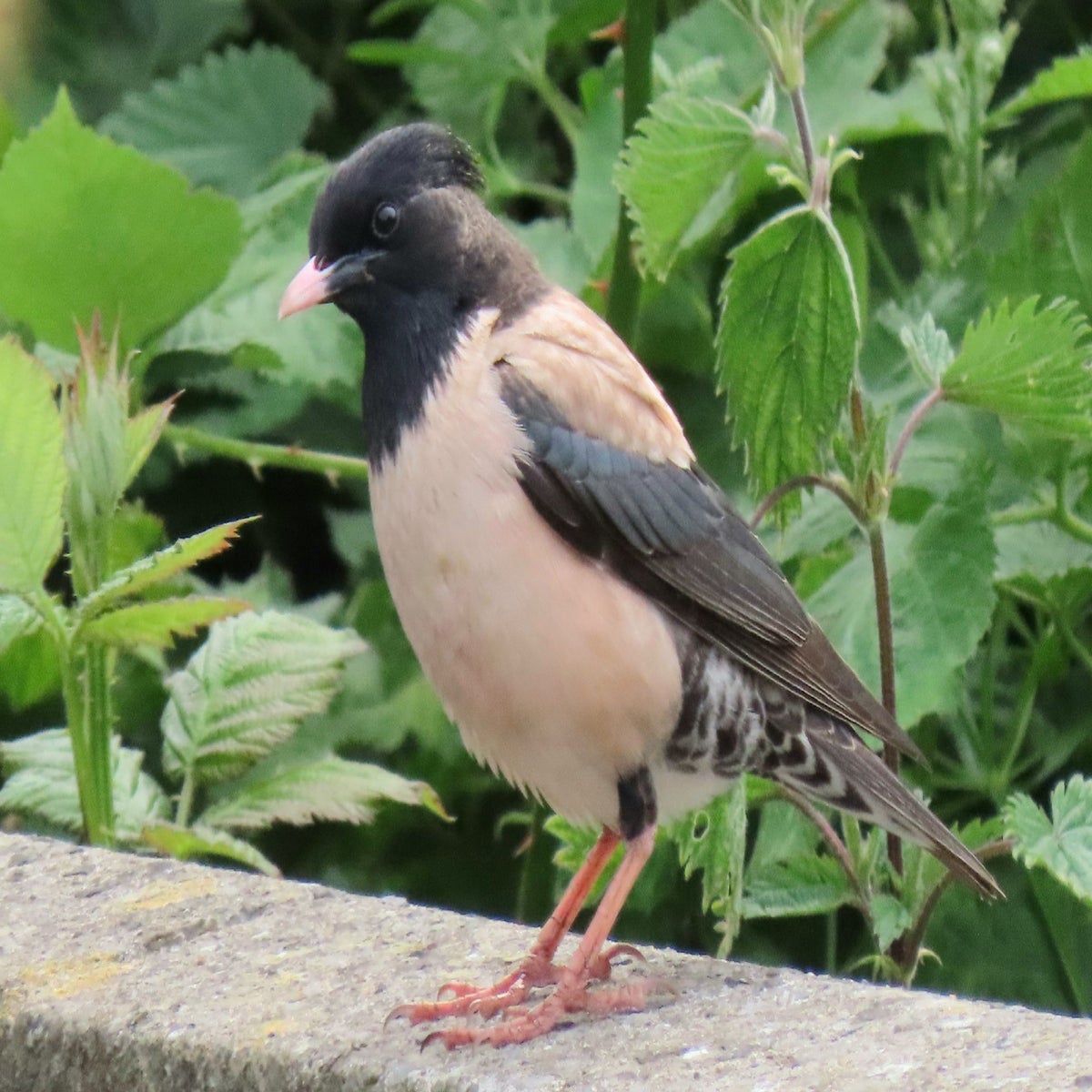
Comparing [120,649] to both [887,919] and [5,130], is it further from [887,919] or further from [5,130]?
[5,130]

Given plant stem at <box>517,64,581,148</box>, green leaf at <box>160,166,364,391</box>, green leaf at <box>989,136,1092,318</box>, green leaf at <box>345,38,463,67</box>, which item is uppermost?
green leaf at <box>345,38,463,67</box>

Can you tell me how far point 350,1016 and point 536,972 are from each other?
0.95 feet

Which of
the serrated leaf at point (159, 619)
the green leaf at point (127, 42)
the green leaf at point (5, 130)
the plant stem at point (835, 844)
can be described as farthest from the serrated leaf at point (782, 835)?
the green leaf at point (127, 42)

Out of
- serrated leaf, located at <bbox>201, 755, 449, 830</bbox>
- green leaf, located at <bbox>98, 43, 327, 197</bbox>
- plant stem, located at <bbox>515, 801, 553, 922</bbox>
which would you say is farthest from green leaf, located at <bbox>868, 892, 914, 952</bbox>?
green leaf, located at <bbox>98, 43, 327, 197</bbox>

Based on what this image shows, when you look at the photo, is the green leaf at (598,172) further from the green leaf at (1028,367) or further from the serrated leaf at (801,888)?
the serrated leaf at (801,888)

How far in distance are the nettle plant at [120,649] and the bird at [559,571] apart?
295mm

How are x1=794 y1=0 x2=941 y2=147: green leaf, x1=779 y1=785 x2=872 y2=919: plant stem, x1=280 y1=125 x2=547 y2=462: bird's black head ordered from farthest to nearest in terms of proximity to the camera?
x1=794 y1=0 x2=941 y2=147: green leaf < x1=779 y1=785 x2=872 y2=919: plant stem < x1=280 y1=125 x2=547 y2=462: bird's black head

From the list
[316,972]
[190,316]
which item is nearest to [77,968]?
[316,972]

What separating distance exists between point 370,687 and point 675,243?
135 cm

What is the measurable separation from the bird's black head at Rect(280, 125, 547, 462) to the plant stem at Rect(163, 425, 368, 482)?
61cm

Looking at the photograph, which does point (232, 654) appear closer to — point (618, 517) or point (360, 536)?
point (618, 517)

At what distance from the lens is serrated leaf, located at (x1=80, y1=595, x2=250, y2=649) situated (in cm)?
257

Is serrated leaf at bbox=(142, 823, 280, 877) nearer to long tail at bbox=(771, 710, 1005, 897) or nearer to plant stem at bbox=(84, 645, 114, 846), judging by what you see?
plant stem at bbox=(84, 645, 114, 846)

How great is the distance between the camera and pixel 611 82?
3824 mm
